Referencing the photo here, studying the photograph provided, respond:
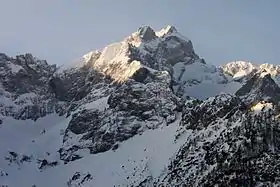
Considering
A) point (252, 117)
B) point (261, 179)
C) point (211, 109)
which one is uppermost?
point (211, 109)

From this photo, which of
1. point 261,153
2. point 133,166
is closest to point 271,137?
point 261,153

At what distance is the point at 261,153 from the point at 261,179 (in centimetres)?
678

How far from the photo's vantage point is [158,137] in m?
197

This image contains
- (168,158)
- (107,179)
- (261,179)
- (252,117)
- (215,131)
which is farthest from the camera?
(107,179)

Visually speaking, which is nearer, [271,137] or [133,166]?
[271,137]

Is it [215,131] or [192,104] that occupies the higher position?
[192,104]

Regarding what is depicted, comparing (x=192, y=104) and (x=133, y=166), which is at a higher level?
(x=192, y=104)

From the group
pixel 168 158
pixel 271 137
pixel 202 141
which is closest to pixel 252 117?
pixel 271 137

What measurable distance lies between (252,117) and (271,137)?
7366 millimetres

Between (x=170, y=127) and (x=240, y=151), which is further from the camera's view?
(x=170, y=127)

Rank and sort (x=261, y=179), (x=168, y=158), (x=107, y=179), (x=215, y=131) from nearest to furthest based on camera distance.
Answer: (x=261, y=179) < (x=215, y=131) < (x=168, y=158) < (x=107, y=179)

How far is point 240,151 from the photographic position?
146125 millimetres

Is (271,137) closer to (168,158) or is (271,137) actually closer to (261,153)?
(261,153)

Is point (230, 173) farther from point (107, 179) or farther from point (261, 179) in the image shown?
point (107, 179)
